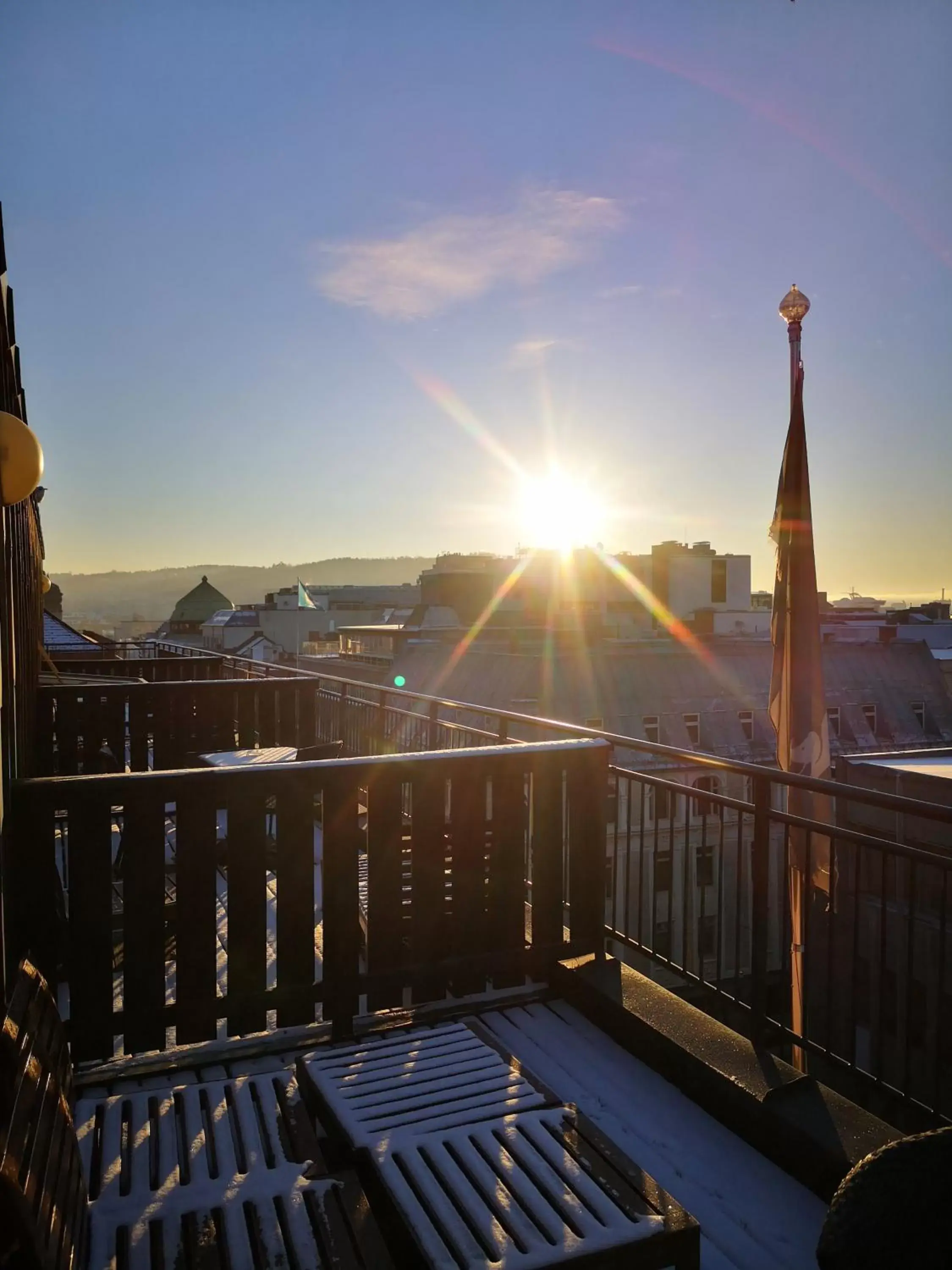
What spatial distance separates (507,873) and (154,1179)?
6.04 feet

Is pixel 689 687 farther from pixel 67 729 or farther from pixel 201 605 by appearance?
pixel 201 605

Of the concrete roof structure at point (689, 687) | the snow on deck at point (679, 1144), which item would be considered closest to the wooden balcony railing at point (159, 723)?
the snow on deck at point (679, 1144)

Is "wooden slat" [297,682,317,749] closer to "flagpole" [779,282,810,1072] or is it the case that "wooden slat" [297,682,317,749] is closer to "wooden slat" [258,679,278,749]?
"wooden slat" [258,679,278,749]

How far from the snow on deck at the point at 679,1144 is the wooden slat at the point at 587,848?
0.40 meters

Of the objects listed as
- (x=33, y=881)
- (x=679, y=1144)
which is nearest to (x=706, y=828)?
(x=679, y=1144)

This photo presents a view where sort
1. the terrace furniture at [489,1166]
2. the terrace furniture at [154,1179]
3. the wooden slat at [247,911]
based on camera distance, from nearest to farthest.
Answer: the terrace furniture at [154,1179]
the terrace furniture at [489,1166]
the wooden slat at [247,911]

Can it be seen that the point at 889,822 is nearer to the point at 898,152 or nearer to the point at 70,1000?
the point at 898,152

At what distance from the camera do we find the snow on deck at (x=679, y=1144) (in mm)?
2457

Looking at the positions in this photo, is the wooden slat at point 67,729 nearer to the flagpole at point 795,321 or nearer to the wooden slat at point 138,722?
the wooden slat at point 138,722

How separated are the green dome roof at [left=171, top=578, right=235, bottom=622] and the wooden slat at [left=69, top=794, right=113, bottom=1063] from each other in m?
82.9

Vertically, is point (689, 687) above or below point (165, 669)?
below

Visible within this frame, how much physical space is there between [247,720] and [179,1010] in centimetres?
506

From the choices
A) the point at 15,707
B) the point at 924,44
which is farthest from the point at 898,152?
the point at 15,707

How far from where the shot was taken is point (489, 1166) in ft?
7.82
